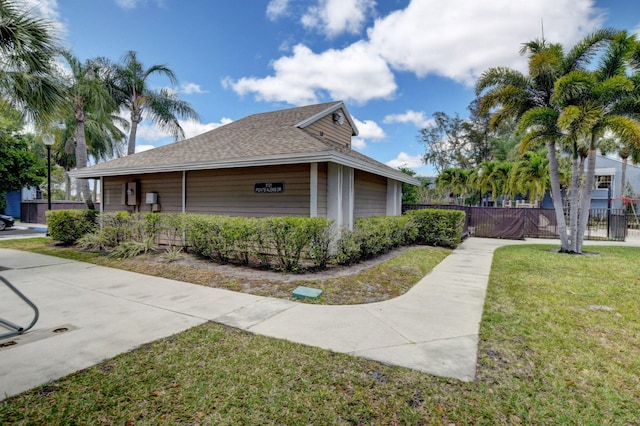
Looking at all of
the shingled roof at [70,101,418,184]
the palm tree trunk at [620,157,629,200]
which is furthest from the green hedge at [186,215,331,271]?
the palm tree trunk at [620,157,629,200]

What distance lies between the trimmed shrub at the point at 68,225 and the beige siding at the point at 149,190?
1.11 m

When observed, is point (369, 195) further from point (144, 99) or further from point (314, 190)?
point (144, 99)

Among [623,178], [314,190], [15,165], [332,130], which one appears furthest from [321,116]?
[623,178]

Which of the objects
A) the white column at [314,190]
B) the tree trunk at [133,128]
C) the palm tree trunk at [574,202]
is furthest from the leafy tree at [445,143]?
the white column at [314,190]

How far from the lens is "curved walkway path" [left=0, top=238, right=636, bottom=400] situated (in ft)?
9.88

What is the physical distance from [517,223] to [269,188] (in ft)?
41.3

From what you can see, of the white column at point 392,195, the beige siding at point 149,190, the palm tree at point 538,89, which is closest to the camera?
the palm tree at point 538,89

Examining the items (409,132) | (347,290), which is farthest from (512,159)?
(347,290)

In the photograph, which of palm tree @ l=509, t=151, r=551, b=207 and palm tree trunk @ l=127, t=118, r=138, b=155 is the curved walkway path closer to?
palm tree trunk @ l=127, t=118, r=138, b=155

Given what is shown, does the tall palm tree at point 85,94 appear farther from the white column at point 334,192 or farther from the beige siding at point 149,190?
the white column at point 334,192

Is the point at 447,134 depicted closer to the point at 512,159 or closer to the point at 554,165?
the point at 512,159

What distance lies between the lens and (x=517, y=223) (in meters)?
15.0

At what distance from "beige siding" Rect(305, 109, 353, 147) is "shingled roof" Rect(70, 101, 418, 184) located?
0.22 metres

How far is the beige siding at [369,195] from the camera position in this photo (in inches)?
389
